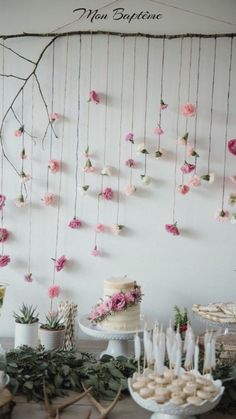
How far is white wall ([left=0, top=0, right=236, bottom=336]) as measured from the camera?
2.54 m

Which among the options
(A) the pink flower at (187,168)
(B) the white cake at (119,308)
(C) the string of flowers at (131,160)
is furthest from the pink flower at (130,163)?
(B) the white cake at (119,308)

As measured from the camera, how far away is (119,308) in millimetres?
2021

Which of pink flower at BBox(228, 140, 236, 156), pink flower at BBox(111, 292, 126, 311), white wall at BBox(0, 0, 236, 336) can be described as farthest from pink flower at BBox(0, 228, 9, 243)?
pink flower at BBox(228, 140, 236, 156)

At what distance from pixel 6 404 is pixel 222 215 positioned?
1.41m

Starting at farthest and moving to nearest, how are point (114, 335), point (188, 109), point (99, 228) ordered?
point (99, 228) < point (188, 109) < point (114, 335)

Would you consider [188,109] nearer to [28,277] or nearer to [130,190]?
[130,190]

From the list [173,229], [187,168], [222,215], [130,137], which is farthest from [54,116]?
[222,215]

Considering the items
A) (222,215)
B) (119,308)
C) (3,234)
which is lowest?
(119,308)

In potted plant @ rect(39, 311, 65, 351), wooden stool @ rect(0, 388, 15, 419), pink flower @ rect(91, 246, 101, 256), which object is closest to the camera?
wooden stool @ rect(0, 388, 15, 419)

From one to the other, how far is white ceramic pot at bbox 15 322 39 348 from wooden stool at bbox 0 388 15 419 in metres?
0.52

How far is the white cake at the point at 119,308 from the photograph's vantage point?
203cm

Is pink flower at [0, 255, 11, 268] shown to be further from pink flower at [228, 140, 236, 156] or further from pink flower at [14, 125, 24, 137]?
pink flower at [228, 140, 236, 156]

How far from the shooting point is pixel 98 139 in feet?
8.44

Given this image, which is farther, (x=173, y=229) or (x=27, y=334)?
(x=173, y=229)
